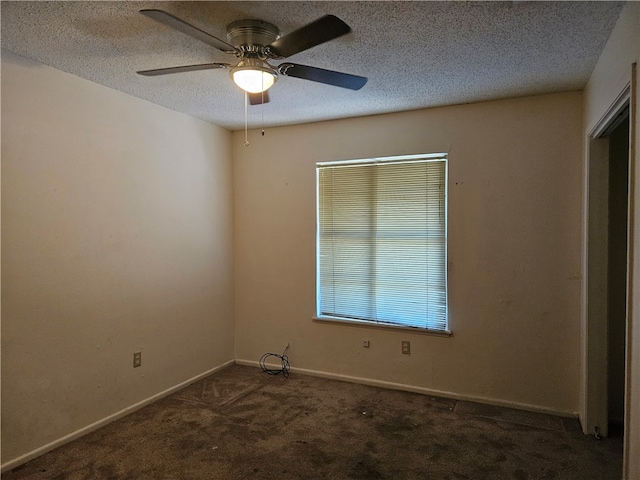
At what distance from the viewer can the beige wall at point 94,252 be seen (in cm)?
245

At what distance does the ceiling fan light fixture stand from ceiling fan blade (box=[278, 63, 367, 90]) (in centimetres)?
8

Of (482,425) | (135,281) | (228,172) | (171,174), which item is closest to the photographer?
(482,425)

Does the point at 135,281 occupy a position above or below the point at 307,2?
below

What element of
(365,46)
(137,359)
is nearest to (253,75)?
(365,46)

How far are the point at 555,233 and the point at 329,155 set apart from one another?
2019mm

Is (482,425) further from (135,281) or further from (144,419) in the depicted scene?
(135,281)

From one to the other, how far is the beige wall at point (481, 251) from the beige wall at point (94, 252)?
2.97 feet

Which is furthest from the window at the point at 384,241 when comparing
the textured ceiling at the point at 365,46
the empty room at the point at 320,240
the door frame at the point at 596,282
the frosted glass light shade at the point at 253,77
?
the frosted glass light shade at the point at 253,77

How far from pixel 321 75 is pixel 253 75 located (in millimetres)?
365

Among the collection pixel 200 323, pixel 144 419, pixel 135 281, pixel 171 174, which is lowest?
pixel 144 419

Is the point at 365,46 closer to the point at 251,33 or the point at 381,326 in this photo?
the point at 251,33

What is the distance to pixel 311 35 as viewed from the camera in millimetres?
1727

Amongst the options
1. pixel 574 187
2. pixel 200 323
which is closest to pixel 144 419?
pixel 200 323

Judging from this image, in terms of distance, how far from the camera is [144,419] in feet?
10.0
